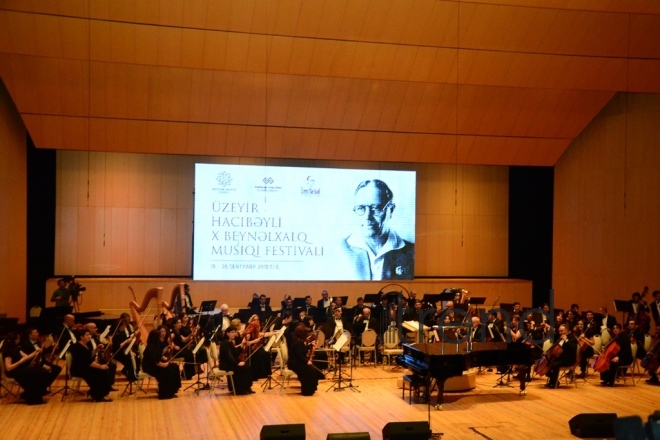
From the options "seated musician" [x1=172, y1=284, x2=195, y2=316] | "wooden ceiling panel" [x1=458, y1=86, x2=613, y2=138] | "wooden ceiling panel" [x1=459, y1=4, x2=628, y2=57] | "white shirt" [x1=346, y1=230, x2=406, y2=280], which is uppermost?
"wooden ceiling panel" [x1=459, y1=4, x2=628, y2=57]

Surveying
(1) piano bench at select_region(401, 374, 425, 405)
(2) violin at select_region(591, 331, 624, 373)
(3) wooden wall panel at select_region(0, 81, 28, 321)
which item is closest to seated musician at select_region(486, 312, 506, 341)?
(2) violin at select_region(591, 331, 624, 373)

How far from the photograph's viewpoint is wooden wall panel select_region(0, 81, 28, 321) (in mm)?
16281

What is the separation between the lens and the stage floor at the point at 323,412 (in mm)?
9859

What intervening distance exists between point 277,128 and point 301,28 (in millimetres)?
3618

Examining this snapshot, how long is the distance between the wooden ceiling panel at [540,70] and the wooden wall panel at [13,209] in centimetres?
1045

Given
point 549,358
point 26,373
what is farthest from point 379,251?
point 26,373

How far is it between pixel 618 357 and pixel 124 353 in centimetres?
873

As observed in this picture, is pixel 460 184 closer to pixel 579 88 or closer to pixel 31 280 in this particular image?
pixel 579 88

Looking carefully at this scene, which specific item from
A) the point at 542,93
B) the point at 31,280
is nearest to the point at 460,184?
the point at 542,93

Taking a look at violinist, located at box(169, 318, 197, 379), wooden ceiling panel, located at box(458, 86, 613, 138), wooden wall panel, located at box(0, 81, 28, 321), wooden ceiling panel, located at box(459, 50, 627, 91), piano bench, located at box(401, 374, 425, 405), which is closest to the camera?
piano bench, located at box(401, 374, 425, 405)

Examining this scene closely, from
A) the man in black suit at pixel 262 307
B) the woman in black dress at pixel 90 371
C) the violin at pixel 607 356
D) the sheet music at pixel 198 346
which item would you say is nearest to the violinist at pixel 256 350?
the sheet music at pixel 198 346

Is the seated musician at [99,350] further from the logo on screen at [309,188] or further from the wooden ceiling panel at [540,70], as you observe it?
the wooden ceiling panel at [540,70]

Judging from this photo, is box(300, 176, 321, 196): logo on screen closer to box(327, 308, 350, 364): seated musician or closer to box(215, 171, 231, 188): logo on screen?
box(215, 171, 231, 188): logo on screen

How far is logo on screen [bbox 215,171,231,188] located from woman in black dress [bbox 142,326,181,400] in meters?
7.41
